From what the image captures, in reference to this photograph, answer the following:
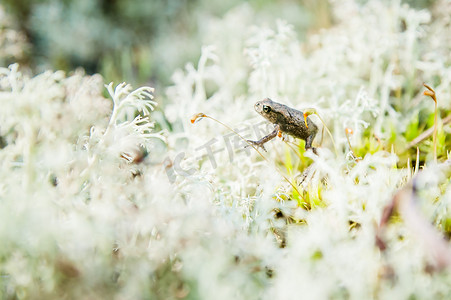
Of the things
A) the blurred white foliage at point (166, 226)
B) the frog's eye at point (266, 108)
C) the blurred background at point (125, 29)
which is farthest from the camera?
the blurred background at point (125, 29)

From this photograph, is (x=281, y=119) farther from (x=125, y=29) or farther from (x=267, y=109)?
(x=125, y=29)

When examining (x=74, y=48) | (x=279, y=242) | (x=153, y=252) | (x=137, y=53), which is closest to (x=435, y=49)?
(x=279, y=242)

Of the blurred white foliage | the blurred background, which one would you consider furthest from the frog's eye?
the blurred background

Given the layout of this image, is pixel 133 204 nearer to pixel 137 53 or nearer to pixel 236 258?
pixel 236 258

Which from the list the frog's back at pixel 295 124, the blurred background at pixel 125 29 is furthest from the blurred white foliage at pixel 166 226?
the blurred background at pixel 125 29

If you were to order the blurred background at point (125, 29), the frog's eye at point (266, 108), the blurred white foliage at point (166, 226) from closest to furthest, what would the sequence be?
the blurred white foliage at point (166, 226) → the frog's eye at point (266, 108) → the blurred background at point (125, 29)

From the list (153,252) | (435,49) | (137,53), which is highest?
(435,49)

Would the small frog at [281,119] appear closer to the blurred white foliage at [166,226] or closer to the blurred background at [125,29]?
the blurred white foliage at [166,226]
